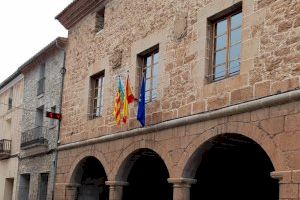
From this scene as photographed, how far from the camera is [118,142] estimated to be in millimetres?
12062

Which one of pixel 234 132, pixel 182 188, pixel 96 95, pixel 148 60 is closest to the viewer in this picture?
pixel 234 132

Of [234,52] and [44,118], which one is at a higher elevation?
[234,52]

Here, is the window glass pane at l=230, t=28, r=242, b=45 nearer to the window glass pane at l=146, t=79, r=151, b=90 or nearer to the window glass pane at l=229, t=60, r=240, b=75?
the window glass pane at l=229, t=60, r=240, b=75

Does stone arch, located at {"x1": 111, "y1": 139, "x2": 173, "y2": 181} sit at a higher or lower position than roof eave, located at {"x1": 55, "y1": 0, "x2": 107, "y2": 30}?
lower

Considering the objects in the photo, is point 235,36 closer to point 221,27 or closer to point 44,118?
point 221,27

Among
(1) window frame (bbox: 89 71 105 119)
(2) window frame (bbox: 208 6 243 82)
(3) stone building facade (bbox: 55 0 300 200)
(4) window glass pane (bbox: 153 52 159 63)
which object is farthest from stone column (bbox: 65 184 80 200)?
(2) window frame (bbox: 208 6 243 82)

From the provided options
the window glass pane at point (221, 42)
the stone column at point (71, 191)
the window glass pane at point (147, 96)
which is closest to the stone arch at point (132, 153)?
the window glass pane at point (147, 96)

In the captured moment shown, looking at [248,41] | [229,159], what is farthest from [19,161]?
[248,41]

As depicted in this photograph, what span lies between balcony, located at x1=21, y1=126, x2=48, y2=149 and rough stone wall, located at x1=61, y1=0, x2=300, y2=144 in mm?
1334

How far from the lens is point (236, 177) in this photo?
1292 cm

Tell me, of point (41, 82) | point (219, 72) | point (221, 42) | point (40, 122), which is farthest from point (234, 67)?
point (40, 122)

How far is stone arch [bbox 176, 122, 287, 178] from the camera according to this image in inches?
302

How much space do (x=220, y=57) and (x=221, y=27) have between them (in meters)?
0.54

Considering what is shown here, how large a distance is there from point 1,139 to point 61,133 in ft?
25.0
